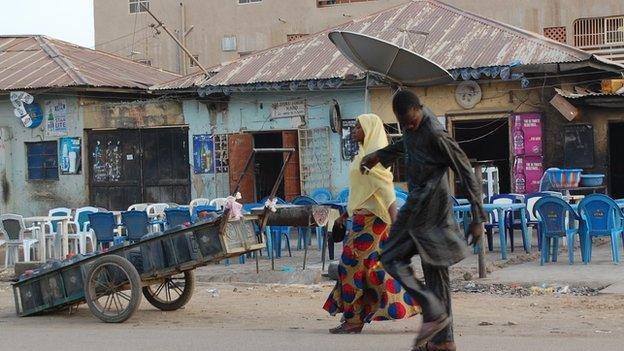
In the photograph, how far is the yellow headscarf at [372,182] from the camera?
8.30 metres

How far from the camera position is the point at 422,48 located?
20234 mm

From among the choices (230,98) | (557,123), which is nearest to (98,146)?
(230,98)

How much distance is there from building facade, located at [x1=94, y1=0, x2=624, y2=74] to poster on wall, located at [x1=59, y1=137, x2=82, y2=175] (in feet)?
49.3

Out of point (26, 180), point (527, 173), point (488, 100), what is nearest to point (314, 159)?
point (488, 100)

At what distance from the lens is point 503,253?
14.8 metres

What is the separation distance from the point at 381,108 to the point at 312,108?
1.51 m

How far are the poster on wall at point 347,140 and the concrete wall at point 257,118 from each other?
0.34 feet

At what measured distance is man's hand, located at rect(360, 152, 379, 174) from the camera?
772cm

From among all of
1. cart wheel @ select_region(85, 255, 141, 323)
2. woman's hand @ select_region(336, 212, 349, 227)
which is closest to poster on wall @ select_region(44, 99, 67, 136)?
cart wheel @ select_region(85, 255, 141, 323)

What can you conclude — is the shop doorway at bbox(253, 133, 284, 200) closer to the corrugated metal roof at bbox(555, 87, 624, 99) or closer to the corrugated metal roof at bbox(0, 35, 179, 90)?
the corrugated metal roof at bbox(0, 35, 179, 90)

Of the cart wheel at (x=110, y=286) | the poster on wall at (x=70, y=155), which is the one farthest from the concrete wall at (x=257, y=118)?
the cart wheel at (x=110, y=286)

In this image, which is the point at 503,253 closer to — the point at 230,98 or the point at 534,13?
the point at 230,98

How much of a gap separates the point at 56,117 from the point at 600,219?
1426cm

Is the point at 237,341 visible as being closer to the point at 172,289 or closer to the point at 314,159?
the point at 172,289
